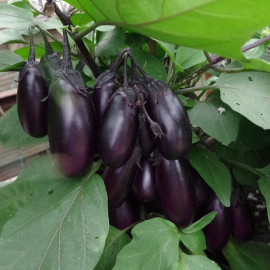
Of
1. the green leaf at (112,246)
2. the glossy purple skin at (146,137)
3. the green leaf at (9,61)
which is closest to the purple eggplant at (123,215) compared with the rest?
the green leaf at (112,246)

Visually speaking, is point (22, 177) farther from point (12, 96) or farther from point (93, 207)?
point (12, 96)

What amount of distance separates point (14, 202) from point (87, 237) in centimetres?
16

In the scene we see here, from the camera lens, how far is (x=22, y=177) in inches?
19.6

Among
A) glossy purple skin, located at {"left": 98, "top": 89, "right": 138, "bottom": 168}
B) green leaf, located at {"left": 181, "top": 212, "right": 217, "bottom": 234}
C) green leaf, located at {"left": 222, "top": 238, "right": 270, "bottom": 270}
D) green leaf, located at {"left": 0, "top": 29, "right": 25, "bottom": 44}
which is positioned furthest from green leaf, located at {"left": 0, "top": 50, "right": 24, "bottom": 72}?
green leaf, located at {"left": 222, "top": 238, "right": 270, "bottom": 270}

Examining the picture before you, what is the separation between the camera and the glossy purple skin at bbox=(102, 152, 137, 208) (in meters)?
0.43

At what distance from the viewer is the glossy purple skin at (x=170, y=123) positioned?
0.37 meters

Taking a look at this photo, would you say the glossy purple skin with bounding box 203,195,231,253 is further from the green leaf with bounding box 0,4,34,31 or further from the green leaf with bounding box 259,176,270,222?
the green leaf with bounding box 0,4,34,31

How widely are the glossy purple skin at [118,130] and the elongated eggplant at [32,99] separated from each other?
0.07m

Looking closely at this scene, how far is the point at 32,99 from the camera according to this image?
1.25ft

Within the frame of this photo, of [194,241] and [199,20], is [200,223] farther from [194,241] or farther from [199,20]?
[199,20]

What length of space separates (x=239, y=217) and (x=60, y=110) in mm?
316

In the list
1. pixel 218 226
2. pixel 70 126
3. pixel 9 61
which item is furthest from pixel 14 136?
pixel 218 226

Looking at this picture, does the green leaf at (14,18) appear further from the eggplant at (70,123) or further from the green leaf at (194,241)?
the green leaf at (194,241)

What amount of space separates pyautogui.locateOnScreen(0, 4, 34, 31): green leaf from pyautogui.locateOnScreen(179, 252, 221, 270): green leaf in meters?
0.31
